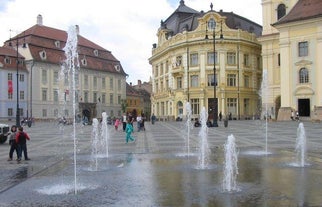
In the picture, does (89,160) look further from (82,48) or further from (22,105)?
(82,48)

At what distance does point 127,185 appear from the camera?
992 cm

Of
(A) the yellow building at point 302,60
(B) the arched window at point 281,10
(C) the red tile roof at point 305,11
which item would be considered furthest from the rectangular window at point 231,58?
(C) the red tile roof at point 305,11

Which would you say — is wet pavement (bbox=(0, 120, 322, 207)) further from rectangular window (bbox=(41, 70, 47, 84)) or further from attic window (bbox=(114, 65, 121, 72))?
attic window (bbox=(114, 65, 121, 72))

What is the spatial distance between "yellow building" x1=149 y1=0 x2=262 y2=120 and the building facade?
1634 centimetres

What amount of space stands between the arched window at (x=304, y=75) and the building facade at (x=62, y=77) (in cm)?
3357

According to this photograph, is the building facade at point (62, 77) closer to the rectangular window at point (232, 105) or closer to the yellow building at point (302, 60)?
the rectangular window at point (232, 105)

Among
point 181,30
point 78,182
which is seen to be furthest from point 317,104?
point 78,182

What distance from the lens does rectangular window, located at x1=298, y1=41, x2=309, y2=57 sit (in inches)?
1986

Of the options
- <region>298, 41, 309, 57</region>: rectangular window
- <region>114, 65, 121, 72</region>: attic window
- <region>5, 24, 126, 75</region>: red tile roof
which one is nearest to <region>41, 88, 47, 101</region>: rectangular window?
<region>5, 24, 126, 75</region>: red tile roof

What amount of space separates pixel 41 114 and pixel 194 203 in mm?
68459

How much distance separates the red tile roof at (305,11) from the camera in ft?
161

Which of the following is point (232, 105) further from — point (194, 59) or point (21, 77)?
point (21, 77)

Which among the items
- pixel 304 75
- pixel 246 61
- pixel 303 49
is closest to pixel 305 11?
pixel 303 49

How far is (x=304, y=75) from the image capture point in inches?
2000
